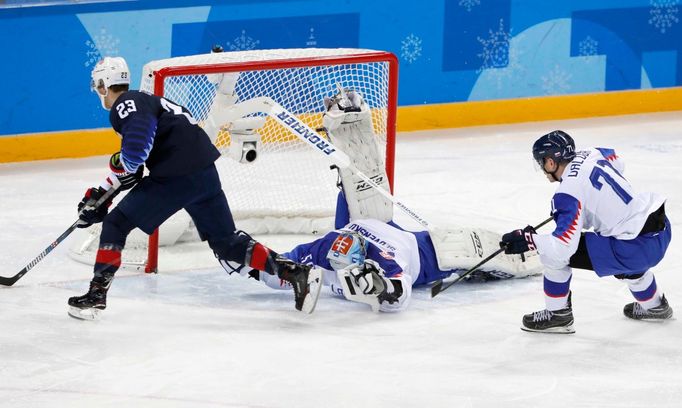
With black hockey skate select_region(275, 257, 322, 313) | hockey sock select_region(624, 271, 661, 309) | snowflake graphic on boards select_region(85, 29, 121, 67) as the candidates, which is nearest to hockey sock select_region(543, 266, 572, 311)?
hockey sock select_region(624, 271, 661, 309)

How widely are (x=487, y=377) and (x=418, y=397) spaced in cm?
28

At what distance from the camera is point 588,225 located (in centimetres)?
419

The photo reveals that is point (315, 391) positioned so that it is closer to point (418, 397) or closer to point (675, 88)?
point (418, 397)

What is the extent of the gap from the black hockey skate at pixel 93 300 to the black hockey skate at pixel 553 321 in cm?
142

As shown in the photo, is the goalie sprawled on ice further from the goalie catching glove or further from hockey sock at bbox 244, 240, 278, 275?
hockey sock at bbox 244, 240, 278, 275

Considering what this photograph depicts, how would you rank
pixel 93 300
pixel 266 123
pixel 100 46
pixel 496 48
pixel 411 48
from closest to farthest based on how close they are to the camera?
pixel 93 300 < pixel 266 123 < pixel 100 46 < pixel 411 48 < pixel 496 48

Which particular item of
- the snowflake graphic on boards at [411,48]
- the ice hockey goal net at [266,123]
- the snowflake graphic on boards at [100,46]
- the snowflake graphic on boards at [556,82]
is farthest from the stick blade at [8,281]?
the snowflake graphic on boards at [556,82]

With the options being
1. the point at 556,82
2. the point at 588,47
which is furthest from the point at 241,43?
the point at 588,47

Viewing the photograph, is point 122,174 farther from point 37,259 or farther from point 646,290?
point 646,290

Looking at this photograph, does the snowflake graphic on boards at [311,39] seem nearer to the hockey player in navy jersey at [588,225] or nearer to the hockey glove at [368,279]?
the hockey glove at [368,279]

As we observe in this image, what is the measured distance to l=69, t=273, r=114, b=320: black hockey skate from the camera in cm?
433

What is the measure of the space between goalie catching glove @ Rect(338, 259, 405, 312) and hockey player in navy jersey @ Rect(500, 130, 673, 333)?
496mm

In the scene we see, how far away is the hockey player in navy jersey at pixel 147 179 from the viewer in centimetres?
421

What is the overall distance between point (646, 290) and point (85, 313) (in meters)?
1.89
